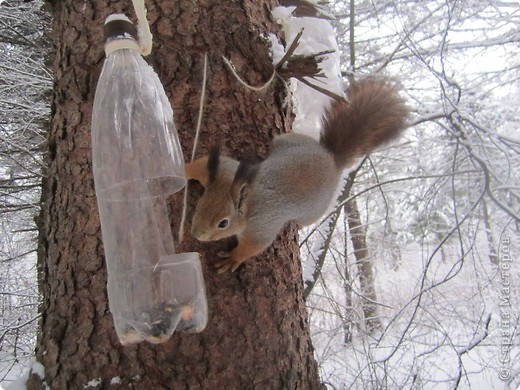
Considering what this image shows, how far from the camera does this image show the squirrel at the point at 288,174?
107 cm

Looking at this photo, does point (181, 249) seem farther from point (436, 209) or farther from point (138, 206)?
point (436, 209)

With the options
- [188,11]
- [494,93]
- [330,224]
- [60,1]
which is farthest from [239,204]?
[494,93]

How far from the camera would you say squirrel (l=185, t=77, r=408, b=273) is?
1.07m

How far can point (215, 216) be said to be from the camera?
1083mm

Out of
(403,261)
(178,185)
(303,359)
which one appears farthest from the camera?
(403,261)

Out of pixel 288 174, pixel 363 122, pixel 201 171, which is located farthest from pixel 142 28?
pixel 363 122

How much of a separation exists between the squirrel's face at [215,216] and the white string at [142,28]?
349 millimetres

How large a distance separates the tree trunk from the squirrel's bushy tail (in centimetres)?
36

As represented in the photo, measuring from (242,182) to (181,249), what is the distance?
0.21 m

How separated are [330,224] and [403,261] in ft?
7.21

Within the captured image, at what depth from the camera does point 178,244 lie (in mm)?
1056

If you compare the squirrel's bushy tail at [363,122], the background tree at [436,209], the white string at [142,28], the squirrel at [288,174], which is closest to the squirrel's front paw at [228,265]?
the squirrel at [288,174]

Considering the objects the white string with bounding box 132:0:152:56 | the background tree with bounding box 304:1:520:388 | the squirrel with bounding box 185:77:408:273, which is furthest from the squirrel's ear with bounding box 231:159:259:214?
the background tree with bounding box 304:1:520:388

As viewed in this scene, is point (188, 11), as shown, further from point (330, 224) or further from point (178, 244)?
point (330, 224)
